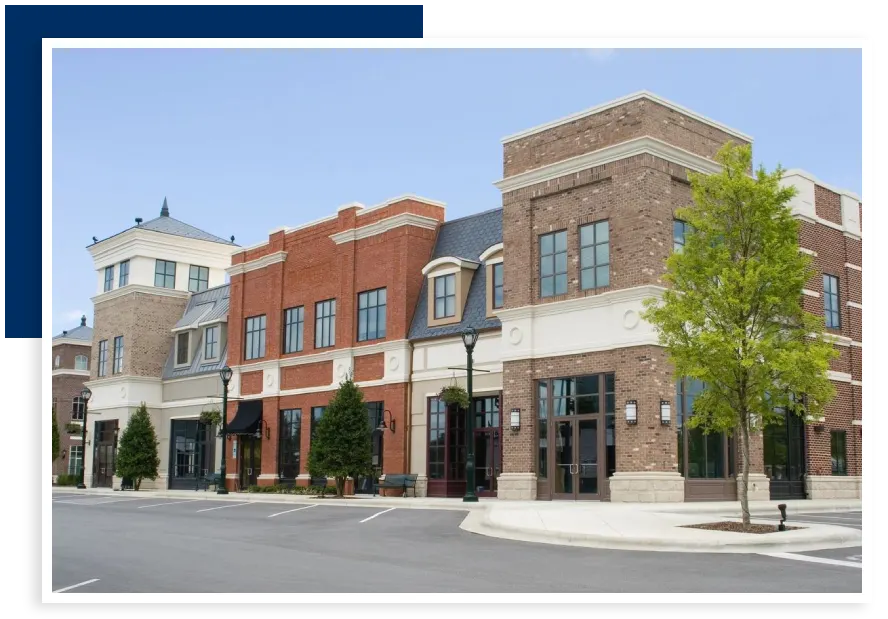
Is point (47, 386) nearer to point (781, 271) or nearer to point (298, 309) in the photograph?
point (781, 271)

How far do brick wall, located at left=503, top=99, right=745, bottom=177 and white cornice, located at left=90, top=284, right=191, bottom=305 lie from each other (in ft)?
84.8

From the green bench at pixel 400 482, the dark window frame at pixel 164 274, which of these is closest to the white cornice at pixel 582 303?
the green bench at pixel 400 482

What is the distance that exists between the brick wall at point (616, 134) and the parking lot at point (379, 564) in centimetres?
1200

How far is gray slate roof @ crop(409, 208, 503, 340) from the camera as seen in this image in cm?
3262

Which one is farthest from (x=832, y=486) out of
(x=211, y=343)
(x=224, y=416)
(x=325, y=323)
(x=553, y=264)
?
(x=211, y=343)

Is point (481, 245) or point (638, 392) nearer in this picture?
point (638, 392)

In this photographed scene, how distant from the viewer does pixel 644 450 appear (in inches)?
990

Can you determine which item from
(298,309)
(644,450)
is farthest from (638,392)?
(298,309)

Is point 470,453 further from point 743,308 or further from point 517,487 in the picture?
point 743,308

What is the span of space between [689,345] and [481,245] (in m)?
16.2

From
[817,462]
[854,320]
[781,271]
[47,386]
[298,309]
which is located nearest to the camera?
[47,386]

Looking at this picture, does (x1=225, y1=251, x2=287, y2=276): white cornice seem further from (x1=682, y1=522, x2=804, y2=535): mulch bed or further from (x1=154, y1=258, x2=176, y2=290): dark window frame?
(x1=682, y1=522, x2=804, y2=535): mulch bed

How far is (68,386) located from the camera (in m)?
68.1

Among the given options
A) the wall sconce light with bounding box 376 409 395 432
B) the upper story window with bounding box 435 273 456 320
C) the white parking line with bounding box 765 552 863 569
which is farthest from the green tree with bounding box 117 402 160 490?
the white parking line with bounding box 765 552 863 569
